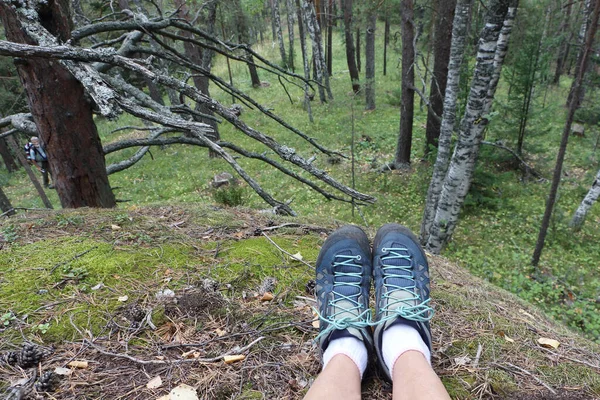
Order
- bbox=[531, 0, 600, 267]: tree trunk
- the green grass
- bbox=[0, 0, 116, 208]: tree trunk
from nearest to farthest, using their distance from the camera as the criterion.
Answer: bbox=[0, 0, 116, 208]: tree trunk → bbox=[531, 0, 600, 267]: tree trunk → the green grass

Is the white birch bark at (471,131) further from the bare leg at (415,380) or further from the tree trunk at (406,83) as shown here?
the bare leg at (415,380)

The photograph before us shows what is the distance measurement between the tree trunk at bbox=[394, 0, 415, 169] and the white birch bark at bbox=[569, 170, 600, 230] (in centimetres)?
440

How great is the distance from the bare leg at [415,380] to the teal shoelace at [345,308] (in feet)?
A: 0.78

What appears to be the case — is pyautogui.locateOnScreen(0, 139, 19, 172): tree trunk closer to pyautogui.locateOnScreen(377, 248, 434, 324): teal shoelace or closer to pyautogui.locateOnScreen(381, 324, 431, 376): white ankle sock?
pyautogui.locateOnScreen(377, 248, 434, 324): teal shoelace

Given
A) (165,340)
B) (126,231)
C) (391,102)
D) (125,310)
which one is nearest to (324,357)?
(165,340)

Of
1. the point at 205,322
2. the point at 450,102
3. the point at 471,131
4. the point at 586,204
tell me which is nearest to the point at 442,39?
the point at 450,102

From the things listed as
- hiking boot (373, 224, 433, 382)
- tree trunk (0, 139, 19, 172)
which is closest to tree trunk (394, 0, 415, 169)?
hiking boot (373, 224, 433, 382)

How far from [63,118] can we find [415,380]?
10.6 feet

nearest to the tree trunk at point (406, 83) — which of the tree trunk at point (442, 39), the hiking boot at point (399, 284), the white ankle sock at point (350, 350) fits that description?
the tree trunk at point (442, 39)

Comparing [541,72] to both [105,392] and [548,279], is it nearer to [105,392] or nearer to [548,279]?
[548,279]

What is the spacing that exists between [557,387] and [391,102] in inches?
648

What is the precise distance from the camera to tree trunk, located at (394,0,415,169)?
27.7 feet

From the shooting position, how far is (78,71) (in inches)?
59.9

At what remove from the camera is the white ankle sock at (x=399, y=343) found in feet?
4.77
